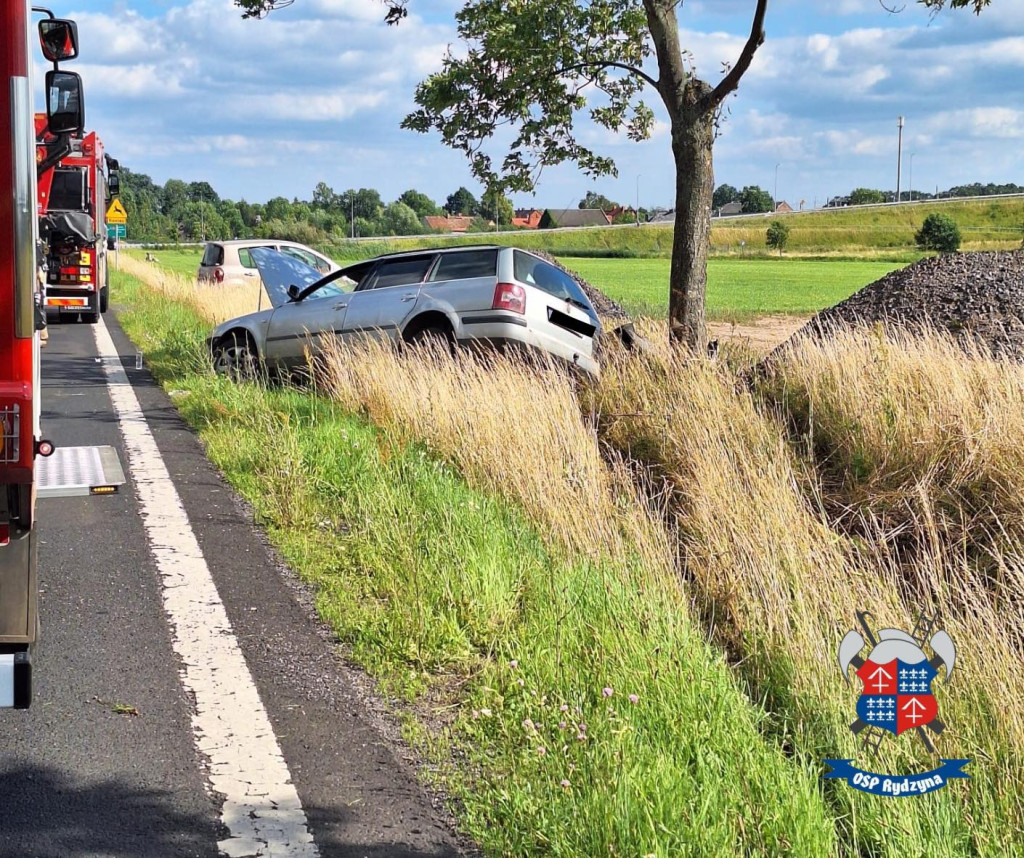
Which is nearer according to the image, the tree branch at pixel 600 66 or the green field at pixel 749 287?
the tree branch at pixel 600 66

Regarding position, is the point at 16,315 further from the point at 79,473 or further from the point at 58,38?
the point at 79,473

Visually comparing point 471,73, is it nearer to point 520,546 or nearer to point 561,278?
point 561,278

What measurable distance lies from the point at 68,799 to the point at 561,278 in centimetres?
937

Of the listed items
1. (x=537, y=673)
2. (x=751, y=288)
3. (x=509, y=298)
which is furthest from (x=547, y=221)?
(x=537, y=673)

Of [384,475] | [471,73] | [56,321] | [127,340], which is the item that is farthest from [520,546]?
[56,321]

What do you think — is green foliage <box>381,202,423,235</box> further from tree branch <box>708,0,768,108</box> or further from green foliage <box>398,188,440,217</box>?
tree branch <box>708,0,768,108</box>

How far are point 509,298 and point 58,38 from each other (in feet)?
23.3

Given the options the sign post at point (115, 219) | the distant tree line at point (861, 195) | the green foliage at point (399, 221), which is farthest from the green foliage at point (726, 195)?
the sign post at point (115, 219)

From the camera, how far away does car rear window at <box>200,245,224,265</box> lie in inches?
979

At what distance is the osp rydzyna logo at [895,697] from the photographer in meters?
3.44

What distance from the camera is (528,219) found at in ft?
513

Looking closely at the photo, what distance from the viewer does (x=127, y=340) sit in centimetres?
2033

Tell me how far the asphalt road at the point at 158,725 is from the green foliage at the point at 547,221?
452ft

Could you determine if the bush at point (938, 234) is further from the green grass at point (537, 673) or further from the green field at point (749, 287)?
the green grass at point (537, 673)
